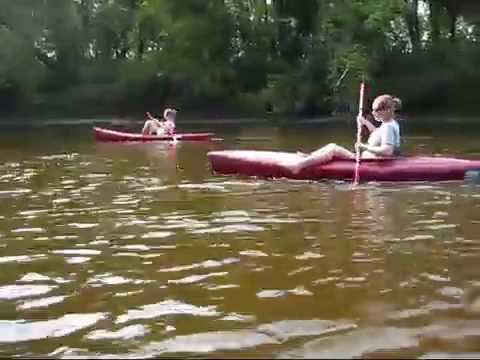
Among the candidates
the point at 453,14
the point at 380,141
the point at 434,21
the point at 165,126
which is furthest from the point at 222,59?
the point at 380,141

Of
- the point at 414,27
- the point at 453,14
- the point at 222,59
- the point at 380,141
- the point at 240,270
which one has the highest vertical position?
the point at 453,14

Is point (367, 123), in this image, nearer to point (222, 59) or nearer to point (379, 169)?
point (379, 169)

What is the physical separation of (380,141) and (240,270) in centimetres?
459

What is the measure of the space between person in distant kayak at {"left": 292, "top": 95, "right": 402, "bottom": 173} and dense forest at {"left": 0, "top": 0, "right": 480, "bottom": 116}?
18.9 metres

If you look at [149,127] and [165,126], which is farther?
[149,127]

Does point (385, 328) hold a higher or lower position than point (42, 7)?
lower

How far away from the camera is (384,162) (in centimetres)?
899

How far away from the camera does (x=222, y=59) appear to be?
31938mm

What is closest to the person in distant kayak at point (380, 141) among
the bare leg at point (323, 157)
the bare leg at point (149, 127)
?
the bare leg at point (323, 157)

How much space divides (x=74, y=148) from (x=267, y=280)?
1223 cm

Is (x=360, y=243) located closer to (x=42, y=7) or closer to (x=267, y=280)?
(x=267, y=280)

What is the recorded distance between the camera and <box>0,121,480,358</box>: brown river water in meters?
3.46

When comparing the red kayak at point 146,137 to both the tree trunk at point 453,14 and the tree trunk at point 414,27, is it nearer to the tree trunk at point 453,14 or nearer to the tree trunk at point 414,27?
the tree trunk at point 453,14

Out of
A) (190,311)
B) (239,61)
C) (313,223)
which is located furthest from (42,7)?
(190,311)
